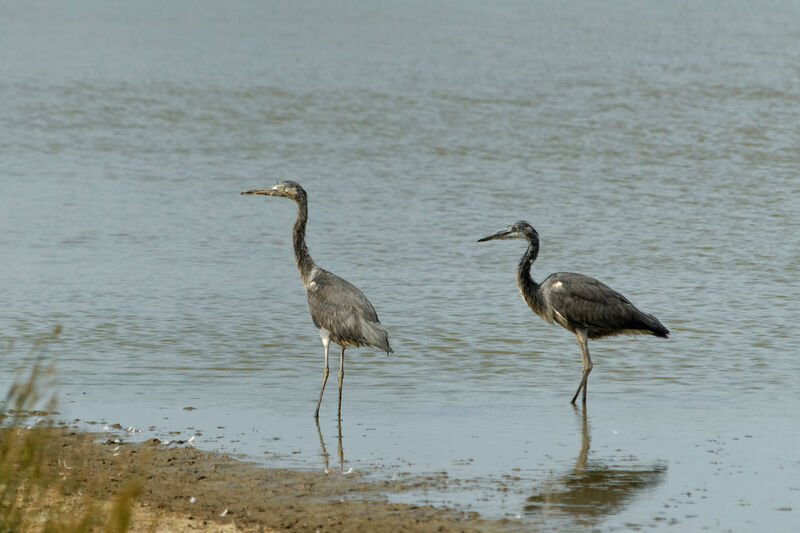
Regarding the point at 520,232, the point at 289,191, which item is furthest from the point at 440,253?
the point at 289,191

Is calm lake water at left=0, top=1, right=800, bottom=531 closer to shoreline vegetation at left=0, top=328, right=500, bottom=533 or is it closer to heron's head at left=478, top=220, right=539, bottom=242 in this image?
shoreline vegetation at left=0, top=328, right=500, bottom=533

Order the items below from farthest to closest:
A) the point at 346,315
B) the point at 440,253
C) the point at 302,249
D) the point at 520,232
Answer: the point at 440,253
the point at 520,232
the point at 302,249
the point at 346,315

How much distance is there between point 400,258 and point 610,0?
54233 millimetres

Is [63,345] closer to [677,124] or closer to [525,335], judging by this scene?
[525,335]

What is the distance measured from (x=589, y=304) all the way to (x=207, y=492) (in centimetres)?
476

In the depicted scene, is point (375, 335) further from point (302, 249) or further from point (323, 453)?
point (302, 249)

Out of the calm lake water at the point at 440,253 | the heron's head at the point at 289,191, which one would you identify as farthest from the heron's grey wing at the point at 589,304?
the heron's head at the point at 289,191

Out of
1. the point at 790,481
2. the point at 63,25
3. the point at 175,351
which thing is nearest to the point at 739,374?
the point at 790,481

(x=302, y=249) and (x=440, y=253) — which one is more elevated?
(x=302, y=249)

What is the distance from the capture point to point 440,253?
18.8 m

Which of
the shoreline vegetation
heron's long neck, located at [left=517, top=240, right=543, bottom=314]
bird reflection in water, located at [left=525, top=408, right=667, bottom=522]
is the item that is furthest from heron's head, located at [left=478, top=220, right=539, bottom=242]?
the shoreline vegetation

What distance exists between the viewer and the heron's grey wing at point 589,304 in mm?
11898

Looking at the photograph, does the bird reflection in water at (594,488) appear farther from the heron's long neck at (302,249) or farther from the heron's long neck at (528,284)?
Result: the heron's long neck at (302,249)

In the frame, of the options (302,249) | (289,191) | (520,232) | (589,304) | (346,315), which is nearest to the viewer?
(346,315)
